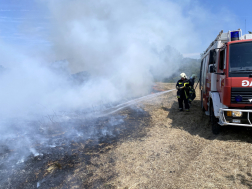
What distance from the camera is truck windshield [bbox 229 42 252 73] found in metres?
4.37

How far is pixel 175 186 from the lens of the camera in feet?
9.92

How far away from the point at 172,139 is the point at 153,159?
1.28 meters

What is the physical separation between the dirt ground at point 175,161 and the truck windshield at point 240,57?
5.85 ft

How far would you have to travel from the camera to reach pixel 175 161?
151 inches

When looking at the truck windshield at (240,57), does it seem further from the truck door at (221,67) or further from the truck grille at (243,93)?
the truck grille at (243,93)

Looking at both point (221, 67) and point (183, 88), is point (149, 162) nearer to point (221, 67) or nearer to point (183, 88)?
point (221, 67)

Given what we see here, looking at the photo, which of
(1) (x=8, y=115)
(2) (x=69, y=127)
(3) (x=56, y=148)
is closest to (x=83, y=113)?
(2) (x=69, y=127)

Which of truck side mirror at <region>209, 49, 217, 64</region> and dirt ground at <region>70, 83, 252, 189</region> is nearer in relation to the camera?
dirt ground at <region>70, 83, 252, 189</region>

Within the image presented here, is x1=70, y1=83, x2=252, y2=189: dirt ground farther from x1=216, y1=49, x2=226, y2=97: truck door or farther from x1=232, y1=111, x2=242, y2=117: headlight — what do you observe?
x1=216, y1=49, x2=226, y2=97: truck door

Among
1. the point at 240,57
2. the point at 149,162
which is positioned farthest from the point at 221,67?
the point at 149,162

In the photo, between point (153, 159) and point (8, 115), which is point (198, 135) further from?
point (8, 115)

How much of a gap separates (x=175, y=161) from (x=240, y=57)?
9.84 feet

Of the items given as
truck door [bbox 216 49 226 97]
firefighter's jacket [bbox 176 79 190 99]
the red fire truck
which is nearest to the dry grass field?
the red fire truck

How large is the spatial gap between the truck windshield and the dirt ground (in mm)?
1784
